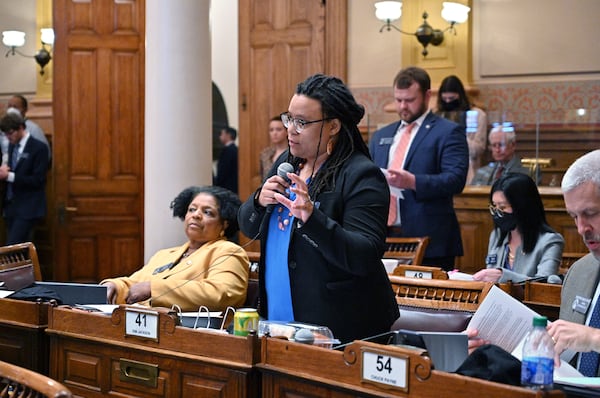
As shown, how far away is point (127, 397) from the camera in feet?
9.55

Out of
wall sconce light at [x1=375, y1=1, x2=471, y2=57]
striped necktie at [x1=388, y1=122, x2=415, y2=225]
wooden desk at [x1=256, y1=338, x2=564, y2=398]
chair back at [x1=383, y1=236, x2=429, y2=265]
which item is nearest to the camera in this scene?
wooden desk at [x1=256, y1=338, x2=564, y2=398]

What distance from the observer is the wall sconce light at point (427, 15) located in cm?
963

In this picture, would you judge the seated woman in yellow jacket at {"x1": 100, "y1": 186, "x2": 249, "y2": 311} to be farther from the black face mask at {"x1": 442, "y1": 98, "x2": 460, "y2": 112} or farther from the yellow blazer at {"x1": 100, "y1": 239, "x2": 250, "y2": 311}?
the black face mask at {"x1": 442, "y1": 98, "x2": 460, "y2": 112}

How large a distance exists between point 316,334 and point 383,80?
25.0 ft

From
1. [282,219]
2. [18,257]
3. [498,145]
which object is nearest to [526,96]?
[498,145]

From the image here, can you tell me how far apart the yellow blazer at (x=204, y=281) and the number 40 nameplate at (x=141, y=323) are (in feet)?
3.08

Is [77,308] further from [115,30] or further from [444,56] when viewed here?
[444,56]

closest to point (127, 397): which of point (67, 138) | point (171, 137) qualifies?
point (171, 137)

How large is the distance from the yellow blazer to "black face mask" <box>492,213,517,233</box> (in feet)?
4.65

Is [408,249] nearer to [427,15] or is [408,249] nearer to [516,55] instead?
[427,15]

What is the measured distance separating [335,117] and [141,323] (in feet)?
2.88

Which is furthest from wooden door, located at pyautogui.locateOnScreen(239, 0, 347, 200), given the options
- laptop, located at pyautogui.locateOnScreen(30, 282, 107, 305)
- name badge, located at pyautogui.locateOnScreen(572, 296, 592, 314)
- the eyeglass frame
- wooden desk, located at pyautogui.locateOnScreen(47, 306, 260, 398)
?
name badge, located at pyautogui.locateOnScreen(572, 296, 592, 314)

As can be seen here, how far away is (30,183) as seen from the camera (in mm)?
8492

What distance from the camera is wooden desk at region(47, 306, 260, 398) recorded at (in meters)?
2.62
